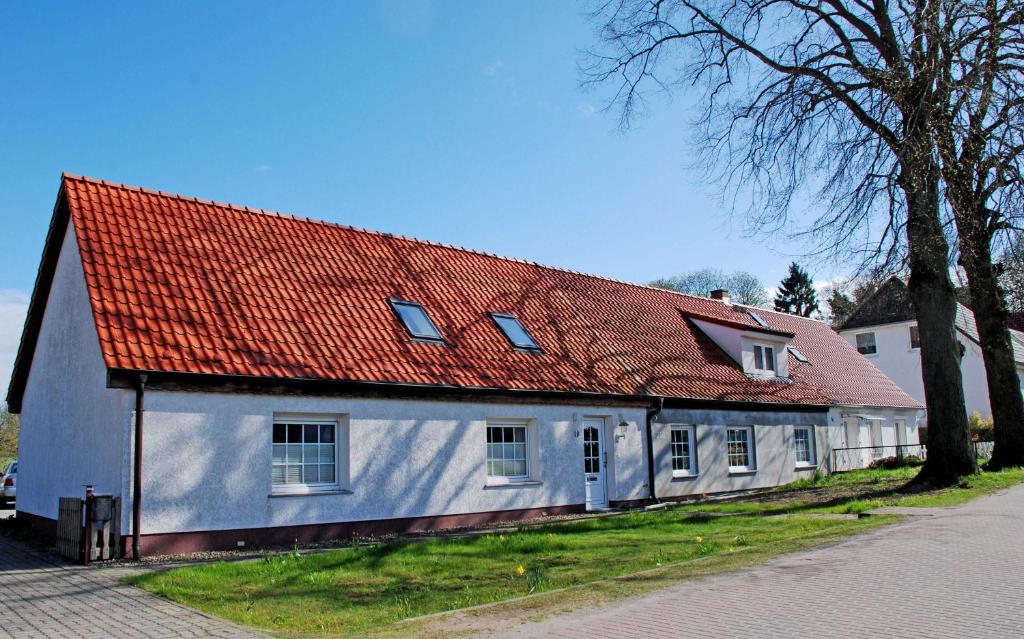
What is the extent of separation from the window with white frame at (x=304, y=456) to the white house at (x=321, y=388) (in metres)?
0.04

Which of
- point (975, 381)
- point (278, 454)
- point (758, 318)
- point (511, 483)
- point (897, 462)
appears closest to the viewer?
point (278, 454)

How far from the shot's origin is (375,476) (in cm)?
1501

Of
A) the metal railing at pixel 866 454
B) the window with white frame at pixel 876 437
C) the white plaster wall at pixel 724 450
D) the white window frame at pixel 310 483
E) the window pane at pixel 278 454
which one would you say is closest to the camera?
the white window frame at pixel 310 483

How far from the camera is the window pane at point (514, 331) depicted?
62.4 feet

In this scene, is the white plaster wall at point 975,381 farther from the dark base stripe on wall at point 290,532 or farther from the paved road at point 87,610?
the paved road at point 87,610

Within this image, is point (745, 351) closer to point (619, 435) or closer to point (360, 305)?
point (619, 435)

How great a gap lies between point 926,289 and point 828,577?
12.7 m

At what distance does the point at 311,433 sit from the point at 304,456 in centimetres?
42

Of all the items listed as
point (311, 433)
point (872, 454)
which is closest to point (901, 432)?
point (872, 454)

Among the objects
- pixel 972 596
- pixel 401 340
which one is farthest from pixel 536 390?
pixel 972 596

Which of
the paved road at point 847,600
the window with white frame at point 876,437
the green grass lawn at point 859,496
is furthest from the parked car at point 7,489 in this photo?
the window with white frame at point 876,437

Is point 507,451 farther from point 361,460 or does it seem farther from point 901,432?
point 901,432

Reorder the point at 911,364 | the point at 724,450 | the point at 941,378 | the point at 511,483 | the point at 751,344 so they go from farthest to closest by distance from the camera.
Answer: the point at 911,364 < the point at 751,344 < the point at 724,450 < the point at 941,378 < the point at 511,483

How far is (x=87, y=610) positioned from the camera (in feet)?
28.4
